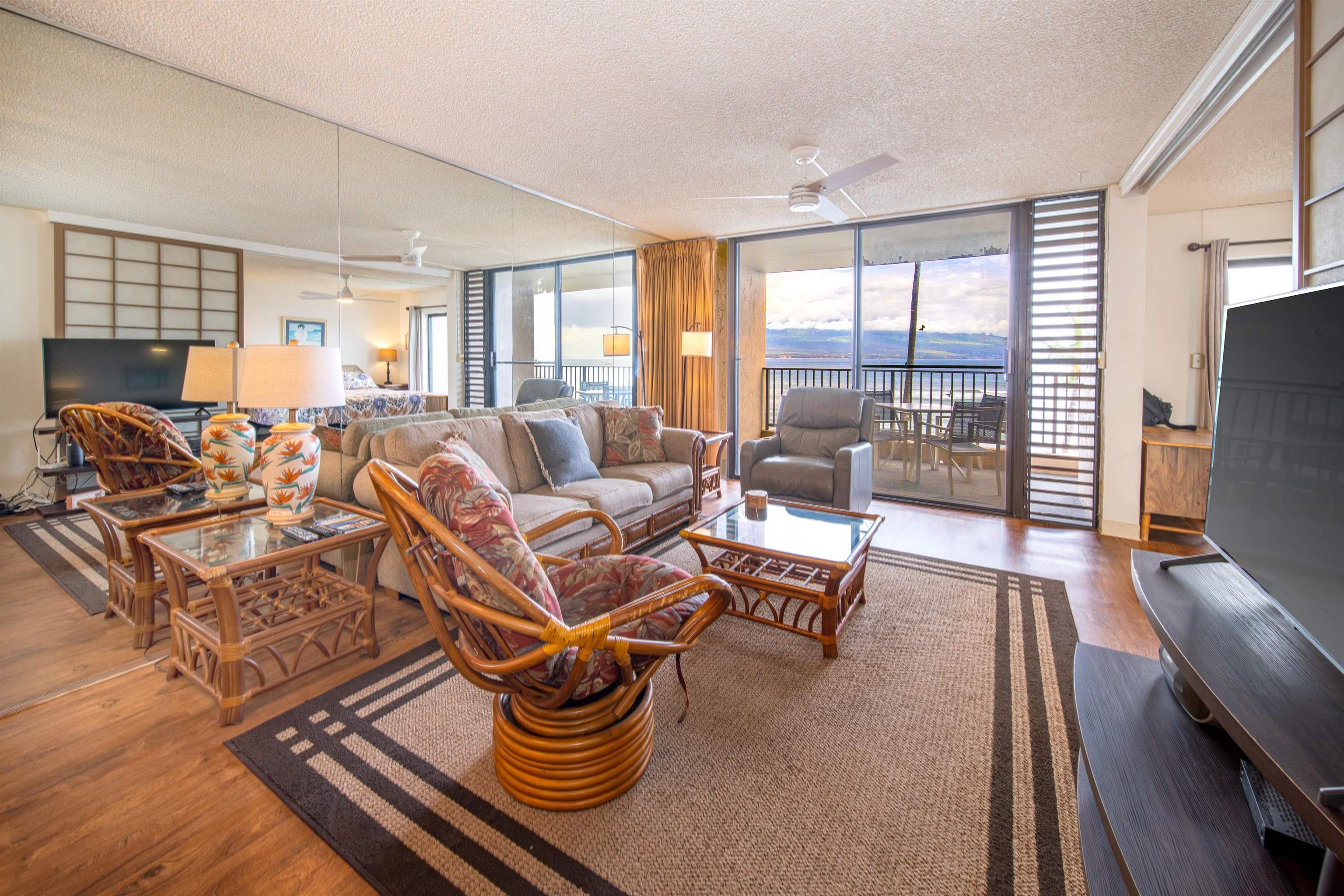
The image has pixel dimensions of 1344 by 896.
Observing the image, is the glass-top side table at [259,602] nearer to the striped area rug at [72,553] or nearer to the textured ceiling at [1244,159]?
the striped area rug at [72,553]

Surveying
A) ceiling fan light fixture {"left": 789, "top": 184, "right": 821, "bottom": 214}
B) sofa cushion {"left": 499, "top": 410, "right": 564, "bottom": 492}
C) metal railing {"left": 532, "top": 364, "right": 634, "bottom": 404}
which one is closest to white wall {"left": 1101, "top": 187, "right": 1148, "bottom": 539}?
ceiling fan light fixture {"left": 789, "top": 184, "right": 821, "bottom": 214}

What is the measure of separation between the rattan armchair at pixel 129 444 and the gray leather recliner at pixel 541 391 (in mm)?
2037

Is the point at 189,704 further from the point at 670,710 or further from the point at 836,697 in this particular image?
the point at 836,697

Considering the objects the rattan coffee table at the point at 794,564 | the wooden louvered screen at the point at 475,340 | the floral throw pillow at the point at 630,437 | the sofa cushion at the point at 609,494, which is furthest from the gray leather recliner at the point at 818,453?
the wooden louvered screen at the point at 475,340

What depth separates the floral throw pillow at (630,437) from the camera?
13.6 feet

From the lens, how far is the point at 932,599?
9.61 ft

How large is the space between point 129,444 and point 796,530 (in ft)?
9.50

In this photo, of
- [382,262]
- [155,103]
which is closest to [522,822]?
[382,262]

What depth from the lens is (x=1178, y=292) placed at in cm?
448

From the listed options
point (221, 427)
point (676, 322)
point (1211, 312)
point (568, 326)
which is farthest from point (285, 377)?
point (1211, 312)

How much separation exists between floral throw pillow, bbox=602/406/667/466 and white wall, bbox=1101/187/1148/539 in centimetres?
322

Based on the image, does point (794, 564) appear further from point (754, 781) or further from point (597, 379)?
point (597, 379)

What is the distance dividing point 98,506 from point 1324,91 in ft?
14.2

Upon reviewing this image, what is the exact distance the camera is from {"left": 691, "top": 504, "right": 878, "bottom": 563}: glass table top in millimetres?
2551
